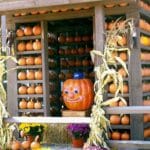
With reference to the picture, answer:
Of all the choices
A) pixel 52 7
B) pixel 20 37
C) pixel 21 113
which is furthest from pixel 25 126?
pixel 52 7

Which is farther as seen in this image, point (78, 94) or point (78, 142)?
point (78, 94)

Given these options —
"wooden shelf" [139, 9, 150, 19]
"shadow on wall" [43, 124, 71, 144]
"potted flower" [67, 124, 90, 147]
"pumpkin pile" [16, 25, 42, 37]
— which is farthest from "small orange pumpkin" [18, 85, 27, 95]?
"wooden shelf" [139, 9, 150, 19]

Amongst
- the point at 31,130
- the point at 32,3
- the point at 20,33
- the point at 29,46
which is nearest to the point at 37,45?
the point at 29,46

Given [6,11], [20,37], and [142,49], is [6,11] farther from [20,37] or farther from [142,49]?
[142,49]

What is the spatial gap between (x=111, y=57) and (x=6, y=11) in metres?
2.06

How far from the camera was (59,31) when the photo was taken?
8828mm

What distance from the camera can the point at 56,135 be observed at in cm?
773

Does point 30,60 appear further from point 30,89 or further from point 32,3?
point 32,3

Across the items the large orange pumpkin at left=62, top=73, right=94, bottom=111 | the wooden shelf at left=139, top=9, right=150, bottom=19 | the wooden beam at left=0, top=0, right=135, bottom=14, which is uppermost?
the wooden beam at left=0, top=0, right=135, bottom=14

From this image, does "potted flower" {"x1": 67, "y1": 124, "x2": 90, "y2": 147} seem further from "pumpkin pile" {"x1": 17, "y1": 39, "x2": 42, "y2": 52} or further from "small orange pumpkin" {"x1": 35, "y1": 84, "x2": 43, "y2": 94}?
"pumpkin pile" {"x1": 17, "y1": 39, "x2": 42, "y2": 52}

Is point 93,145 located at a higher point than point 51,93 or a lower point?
lower

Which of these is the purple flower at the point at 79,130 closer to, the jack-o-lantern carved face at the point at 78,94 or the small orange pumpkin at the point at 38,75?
the jack-o-lantern carved face at the point at 78,94

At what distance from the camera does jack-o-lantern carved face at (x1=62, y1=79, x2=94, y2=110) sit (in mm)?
7168

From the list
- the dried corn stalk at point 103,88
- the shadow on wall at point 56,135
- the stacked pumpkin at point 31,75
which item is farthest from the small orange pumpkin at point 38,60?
the dried corn stalk at point 103,88
